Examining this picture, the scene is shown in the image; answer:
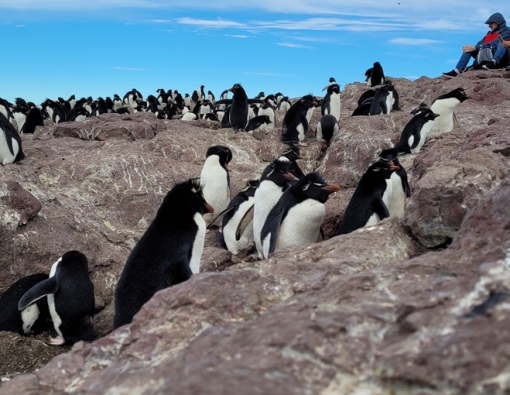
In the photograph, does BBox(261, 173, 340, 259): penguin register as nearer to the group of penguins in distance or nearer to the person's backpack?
the group of penguins in distance

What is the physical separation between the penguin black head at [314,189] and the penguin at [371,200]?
31cm

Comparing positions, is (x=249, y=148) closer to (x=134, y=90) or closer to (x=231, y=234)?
(x=231, y=234)

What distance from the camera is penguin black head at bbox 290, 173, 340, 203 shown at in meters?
6.39

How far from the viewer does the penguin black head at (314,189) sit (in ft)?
21.0

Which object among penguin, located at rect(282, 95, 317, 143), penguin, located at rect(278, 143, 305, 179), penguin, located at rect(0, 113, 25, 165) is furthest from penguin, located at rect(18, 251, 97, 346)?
penguin, located at rect(282, 95, 317, 143)

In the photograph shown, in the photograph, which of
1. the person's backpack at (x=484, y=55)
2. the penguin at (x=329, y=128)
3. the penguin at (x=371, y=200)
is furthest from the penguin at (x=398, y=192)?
the person's backpack at (x=484, y=55)

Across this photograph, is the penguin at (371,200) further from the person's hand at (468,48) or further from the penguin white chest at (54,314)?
the person's hand at (468,48)

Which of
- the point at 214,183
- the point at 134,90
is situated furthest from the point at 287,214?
the point at 134,90

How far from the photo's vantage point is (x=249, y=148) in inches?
535

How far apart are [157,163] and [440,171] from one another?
24.8ft

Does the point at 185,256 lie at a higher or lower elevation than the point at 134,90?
lower

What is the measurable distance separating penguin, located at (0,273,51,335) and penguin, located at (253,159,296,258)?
8.71 ft

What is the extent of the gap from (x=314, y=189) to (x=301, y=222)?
0.41m

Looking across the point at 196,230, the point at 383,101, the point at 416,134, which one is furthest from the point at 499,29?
the point at 196,230
